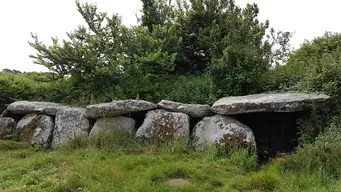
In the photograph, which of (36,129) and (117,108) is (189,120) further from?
(36,129)

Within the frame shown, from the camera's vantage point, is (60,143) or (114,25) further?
(114,25)

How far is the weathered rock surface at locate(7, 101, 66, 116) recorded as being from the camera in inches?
355

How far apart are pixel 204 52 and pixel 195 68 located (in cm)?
68

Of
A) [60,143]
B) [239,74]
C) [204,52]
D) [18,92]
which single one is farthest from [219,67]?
[18,92]

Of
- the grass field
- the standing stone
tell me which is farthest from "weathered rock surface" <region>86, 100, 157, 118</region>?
the standing stone

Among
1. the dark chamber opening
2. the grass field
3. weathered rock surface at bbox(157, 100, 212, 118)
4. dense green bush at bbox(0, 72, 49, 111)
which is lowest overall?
the grass field

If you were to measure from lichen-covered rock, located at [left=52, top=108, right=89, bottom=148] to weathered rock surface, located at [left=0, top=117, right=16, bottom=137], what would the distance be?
1.76 meters

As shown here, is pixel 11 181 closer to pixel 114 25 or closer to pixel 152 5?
pixel 114 25

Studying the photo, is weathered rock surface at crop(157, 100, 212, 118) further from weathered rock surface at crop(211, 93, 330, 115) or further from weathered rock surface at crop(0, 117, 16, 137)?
weathered rock surface at crop(0, 117, 16, 137)

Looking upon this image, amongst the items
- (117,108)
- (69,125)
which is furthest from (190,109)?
(69,125)

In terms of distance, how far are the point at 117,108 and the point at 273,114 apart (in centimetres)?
422

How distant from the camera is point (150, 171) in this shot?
5.74 m

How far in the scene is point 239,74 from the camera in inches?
354

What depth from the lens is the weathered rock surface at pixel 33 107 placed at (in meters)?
9.02
